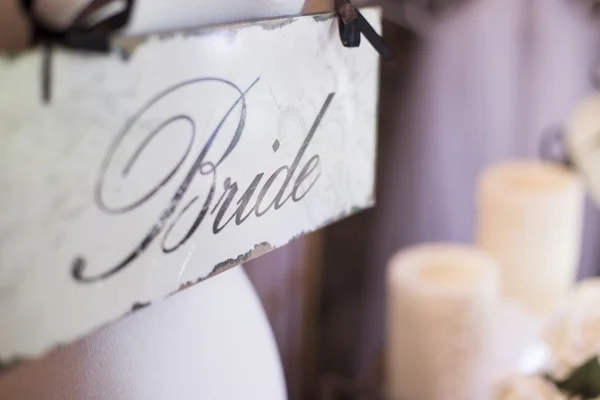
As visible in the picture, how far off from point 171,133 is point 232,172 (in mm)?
37

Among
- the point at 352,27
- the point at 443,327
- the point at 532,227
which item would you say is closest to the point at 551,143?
the point at 532,227

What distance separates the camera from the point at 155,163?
0.23 metres

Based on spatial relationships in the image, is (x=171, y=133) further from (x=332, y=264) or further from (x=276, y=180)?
(x=332, y=264)

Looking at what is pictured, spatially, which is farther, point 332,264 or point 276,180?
point 332,264

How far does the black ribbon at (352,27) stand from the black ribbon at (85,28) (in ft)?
0.34

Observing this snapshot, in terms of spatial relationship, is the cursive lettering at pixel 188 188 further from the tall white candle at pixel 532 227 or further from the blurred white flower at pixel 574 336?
the tall white candle at pixel 532 227

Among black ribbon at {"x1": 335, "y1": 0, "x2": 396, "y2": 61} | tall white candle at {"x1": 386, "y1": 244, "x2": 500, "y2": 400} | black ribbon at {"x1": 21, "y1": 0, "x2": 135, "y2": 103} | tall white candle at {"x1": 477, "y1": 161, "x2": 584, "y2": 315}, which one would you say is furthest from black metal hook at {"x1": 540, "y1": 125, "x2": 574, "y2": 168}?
black ribbon at {"x1": 21, "y1": 0, "x2": 135, "y2": 103}

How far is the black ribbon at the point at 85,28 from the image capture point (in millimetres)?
199

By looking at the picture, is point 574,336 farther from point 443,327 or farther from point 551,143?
point 551,143

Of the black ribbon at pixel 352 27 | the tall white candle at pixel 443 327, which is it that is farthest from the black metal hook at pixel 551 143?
the black ribbon at pixel 352 27

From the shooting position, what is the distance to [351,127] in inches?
12.6

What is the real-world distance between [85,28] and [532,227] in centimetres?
48

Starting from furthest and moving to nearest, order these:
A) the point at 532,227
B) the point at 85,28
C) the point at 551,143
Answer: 1. the point at 551,143
2. the point at 532,227
3. the point at 85,28

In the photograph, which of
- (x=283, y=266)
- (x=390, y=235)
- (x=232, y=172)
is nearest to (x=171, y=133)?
(x=232, y=172)
